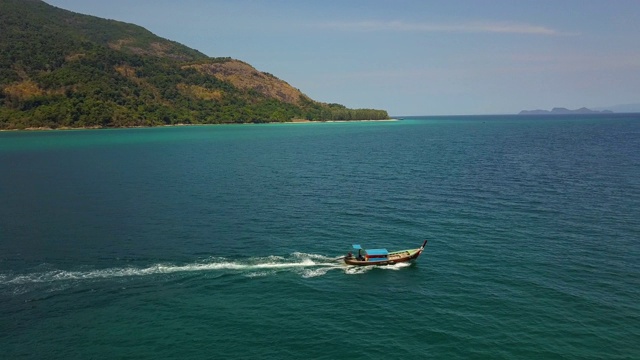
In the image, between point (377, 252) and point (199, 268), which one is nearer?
point (199, 268)

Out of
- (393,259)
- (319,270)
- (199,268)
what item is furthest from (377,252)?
(199,268)

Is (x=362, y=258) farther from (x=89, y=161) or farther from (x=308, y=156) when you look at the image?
(x=89, y=161)

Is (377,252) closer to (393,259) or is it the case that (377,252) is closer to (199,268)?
(393,259)

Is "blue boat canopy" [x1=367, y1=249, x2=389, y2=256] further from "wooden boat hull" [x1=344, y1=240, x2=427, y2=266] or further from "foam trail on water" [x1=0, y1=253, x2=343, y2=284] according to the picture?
"foam trail on water" [x1=0, y1=253, x2=343, y2=284]

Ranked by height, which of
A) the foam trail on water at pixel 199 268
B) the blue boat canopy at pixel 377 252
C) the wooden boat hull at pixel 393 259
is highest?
the blue boat canopy at pixel 377 252

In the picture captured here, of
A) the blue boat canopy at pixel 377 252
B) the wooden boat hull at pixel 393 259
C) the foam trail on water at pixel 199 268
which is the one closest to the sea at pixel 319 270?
the foam trail on water at pixel 199 268

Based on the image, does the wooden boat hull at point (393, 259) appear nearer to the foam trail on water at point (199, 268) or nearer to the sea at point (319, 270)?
the sea at point (319, 270)

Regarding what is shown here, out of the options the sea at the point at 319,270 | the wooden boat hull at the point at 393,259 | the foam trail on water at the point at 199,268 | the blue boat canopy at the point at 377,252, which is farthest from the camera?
the blue boat canopy at the point at 377,252

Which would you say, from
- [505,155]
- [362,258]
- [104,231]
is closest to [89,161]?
[104,231]
